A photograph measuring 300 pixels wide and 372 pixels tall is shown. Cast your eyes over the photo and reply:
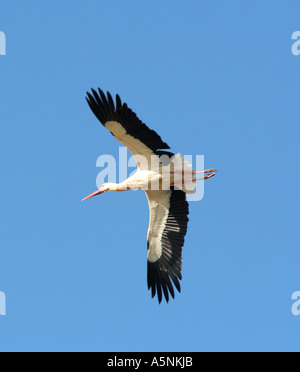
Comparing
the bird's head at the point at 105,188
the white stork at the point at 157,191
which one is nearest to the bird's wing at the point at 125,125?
the white stork at the point at 157,191

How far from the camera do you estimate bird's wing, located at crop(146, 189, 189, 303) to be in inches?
691

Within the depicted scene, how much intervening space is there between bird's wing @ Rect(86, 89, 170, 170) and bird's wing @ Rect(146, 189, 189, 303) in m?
1.49

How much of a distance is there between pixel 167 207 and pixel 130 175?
45.6 inches

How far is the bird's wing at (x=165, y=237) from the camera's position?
57.6 ft

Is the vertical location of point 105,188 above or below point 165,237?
above

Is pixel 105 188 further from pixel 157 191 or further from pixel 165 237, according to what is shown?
pixel 165 237

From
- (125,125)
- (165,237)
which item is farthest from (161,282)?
(125,125)

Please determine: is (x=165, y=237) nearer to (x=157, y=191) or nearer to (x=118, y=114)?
(x=157, y=191)

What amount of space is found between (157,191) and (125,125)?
218 centimetres

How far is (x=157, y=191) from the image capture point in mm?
17766

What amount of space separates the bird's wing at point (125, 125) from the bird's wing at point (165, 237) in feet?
4.88

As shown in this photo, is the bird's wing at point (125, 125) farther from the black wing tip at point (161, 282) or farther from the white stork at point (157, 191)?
the black wing tip at point (161, 282)

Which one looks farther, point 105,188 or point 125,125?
point 105,188
